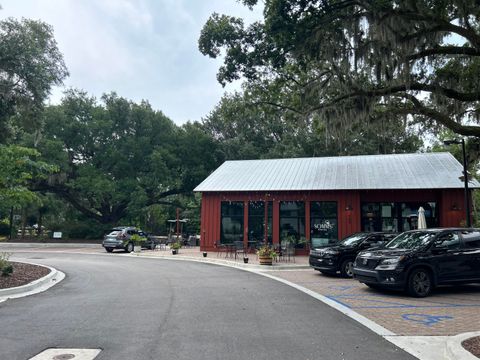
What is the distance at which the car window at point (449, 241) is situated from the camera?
36.0ft

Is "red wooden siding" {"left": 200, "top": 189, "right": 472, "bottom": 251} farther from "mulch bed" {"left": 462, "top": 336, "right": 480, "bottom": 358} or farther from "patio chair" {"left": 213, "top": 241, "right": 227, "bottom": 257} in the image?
"mulch bed" {"left": 462, "top": 336, "right": 480, "bottom": 358}

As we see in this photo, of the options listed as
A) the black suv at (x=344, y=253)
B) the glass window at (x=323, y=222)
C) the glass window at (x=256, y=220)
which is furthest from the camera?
the glass window at (x=256, y=220)

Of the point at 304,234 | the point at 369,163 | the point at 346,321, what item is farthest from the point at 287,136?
the point at 346,321

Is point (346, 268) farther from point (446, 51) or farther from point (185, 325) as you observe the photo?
point (185, 325)

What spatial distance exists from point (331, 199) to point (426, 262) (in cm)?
1305

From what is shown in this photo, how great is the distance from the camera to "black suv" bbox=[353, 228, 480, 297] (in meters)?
10.4

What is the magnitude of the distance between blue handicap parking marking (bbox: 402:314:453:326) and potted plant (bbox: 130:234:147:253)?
21.8 meters

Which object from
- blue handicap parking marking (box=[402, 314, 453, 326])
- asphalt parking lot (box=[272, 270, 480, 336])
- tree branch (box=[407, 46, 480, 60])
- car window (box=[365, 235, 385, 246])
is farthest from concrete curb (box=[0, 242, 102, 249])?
blue handicap parking marking (box=[402, 314, 453, 326])

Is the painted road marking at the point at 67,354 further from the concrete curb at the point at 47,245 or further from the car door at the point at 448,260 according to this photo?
the concrete curb at the point at 47,245

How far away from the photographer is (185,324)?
7.11m

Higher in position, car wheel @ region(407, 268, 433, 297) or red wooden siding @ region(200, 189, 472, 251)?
red wooden siding @ region(200, 189, 472, 251)

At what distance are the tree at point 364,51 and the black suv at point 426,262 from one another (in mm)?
3517

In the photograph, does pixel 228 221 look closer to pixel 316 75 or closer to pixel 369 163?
pixel 369 163

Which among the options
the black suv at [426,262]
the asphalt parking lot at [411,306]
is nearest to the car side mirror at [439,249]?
the black suv at [426,262]
